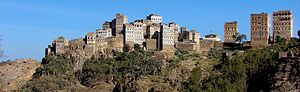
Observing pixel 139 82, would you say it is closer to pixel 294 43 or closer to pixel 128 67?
pixel 128 67

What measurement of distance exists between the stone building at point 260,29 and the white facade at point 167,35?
32.5 ft

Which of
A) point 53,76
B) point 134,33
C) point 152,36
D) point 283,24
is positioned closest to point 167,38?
point 152,36

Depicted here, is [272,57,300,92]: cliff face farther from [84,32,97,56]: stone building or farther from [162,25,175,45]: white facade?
[84,32,97,56]: stone building

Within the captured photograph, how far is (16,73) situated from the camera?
79.2 metres

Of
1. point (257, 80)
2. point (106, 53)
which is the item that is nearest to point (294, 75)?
point (257, 80)

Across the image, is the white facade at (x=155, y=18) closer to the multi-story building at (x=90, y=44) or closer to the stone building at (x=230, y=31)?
the stone building at (x=230, y=31)

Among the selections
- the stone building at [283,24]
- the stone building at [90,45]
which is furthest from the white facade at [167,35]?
the stone building at [283,24]

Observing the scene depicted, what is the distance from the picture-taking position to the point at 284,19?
7519 cm

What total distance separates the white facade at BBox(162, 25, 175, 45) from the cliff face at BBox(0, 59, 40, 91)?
16035 mm

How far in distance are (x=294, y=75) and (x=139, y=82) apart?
17259mm

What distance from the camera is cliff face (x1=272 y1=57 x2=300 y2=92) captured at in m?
56.0

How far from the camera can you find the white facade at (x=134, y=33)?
78.9m

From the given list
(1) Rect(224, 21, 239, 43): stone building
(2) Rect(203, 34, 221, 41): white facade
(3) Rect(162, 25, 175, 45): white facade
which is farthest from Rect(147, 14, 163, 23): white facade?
(1) Rect(224, 21, 239, 43): stone building

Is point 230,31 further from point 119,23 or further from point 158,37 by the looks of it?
point 119,23
